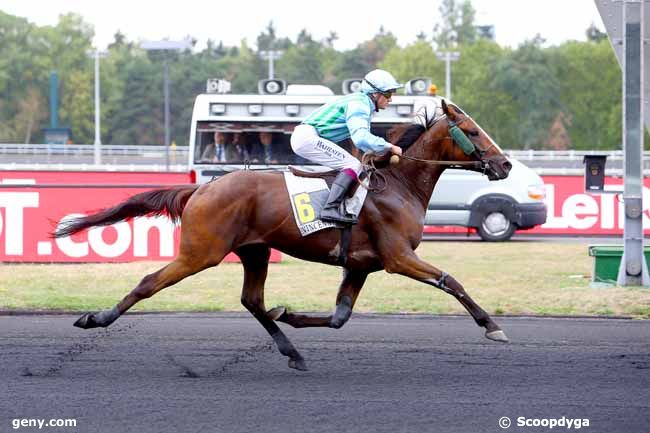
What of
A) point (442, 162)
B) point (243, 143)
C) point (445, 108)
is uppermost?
point (243, 143)

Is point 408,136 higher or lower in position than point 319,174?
higher

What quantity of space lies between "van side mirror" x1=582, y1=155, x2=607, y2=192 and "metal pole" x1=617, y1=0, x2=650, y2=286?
78 cm

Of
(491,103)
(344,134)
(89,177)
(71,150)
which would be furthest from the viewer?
(491,103)

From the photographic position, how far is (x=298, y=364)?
8250 millimetres

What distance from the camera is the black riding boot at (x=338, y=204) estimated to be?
27.6 feet

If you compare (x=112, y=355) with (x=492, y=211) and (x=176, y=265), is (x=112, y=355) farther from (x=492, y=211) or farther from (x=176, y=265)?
(x=492, y=211)

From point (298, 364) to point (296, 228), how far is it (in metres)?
1.02

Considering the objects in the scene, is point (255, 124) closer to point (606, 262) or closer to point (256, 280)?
point (606, 262)

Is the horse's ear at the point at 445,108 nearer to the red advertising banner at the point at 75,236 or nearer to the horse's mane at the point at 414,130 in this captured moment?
the horse's mane at the point at 414,130

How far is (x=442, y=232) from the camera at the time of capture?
75.3 feet

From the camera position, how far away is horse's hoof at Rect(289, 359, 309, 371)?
27.0ft

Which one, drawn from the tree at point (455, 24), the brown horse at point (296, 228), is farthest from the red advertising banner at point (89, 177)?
the tree at point (455, 24)

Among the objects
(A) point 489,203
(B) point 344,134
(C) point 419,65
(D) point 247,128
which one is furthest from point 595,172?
(C) point 419,65

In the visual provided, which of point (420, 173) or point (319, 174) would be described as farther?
point (420, 173)
